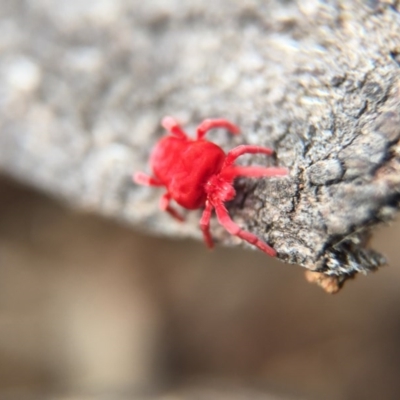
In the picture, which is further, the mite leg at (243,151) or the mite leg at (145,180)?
the mite leg at (145,180)

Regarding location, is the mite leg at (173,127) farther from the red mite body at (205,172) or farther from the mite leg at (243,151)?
the mite leg at (243,151)

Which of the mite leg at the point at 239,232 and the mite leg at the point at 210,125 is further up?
the mite leg at the point at 210,125

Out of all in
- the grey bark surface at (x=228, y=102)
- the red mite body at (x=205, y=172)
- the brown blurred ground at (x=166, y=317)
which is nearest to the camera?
the grey bark surface at (x=228, y=102)

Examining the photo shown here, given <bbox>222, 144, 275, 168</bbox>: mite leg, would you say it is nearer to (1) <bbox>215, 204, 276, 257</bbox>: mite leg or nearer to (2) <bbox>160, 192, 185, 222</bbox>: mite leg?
(1) <bbox>215, 204, 276, 257</bbox>: mite leg

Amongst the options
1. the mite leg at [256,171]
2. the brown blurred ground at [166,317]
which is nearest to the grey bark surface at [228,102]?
the mite leg at [256,171]

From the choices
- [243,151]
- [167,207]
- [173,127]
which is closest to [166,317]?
[167,207]

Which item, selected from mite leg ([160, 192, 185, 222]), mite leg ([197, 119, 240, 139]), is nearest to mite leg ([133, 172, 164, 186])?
mite leg ([160, 192, 185, 222])
